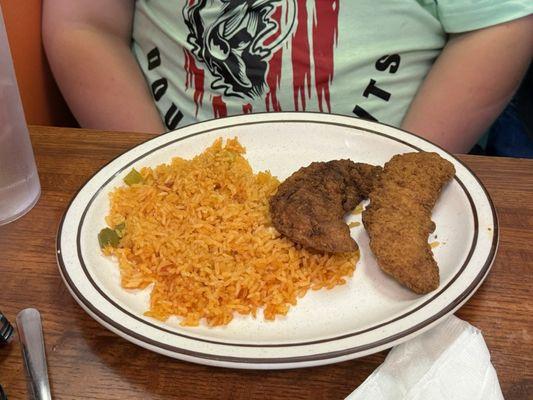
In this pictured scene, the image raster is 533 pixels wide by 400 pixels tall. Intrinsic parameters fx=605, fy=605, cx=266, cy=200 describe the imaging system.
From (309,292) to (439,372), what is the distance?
27 centimetres

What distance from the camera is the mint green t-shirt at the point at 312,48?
1490 millimetres

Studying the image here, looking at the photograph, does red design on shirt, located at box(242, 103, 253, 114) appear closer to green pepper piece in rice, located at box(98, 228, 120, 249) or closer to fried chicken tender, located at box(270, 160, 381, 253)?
fried chicken tender, located at box(270, 160, 381, 253)

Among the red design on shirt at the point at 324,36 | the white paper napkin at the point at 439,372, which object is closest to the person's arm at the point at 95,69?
the red design on shirt at the point at 324,36

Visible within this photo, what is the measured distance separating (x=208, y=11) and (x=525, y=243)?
947 millimetres

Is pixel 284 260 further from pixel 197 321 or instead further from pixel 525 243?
pixel 525 243

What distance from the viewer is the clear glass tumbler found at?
44.8 inches

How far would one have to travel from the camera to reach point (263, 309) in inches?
37.6

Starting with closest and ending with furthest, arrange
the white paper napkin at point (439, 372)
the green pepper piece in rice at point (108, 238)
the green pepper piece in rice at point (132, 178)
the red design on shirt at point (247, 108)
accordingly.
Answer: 1. the white paper napkin at point (439, 372)
2. the green pepper piece in rice at point (108, 238)
3. the green pepper piece in rice at point (132, 178)
4. the red design on shirt at point (247, 108)

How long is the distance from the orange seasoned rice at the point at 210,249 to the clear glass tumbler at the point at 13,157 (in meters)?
0.19

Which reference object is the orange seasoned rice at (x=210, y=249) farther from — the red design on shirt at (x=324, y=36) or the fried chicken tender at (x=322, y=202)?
the red design on shirt at (x=324, y=36)

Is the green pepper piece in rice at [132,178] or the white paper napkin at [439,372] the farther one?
the green pepper piece in rice at [132,178]

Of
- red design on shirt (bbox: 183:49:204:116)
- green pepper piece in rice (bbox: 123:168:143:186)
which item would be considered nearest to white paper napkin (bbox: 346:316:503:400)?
green pepper piece in rice (bbox: 123:168:143:186)

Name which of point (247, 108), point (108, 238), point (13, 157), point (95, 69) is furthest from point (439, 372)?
point (95, 69)

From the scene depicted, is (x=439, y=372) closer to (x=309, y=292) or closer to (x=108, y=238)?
(x=309, y=292)
